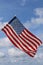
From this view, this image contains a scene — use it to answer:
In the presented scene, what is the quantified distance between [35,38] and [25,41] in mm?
1655

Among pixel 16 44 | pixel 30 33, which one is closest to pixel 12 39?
pixel 16 44

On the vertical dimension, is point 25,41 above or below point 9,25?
below

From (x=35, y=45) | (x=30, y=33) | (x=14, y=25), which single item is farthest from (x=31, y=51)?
(x=14, y=25)

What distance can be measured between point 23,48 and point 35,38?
2291mm

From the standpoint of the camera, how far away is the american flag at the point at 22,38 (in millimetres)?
24861

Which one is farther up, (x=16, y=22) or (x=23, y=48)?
(x=16, y=22)

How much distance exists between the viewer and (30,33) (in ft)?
84.4

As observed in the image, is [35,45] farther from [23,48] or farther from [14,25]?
[14,25]

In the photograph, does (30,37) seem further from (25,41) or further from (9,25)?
(9,25)

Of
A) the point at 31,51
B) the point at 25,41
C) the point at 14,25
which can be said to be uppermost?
the point at 14,25

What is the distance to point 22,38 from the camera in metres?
26.1

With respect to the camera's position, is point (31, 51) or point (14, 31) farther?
point (14, 31)

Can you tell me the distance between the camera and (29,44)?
2552 centimetres

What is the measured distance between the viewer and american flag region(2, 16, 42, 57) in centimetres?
2486
